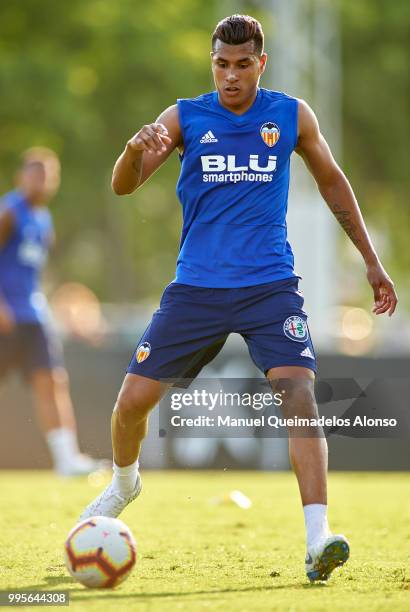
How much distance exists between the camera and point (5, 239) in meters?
12.0

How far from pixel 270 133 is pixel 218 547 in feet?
7.91

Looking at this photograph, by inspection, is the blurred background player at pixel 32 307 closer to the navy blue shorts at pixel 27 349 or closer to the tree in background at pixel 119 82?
the navy blue shorts at pixel 27 349

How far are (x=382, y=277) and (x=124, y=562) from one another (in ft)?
6.23

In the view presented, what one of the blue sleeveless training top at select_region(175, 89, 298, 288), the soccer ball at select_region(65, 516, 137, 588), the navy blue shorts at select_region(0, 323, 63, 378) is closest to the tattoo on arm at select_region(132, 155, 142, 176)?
the blue sleeveless training top at select_region(175, 89, 298, 288)

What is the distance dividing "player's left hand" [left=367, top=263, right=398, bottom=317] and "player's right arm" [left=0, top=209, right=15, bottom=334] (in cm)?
586

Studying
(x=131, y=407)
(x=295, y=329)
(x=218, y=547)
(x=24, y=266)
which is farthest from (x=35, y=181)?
(x=295, y=329)

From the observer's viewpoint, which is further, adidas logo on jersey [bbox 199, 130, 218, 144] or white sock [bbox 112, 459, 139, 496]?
white sock [bbox 112, 459, 139, 496]

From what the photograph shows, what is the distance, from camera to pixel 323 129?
23.7 meters

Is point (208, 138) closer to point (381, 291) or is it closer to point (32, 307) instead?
point (381, 291)

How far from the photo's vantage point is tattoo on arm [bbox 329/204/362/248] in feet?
21.9

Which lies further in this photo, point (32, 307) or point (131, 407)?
point (32, 307)

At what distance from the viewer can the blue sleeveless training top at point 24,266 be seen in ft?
39.8

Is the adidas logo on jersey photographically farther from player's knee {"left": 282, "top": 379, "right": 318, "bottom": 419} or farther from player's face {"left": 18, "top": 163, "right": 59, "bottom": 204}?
player's face {"left": 18, "top": 163, "right": 59, "bottom": 204}
